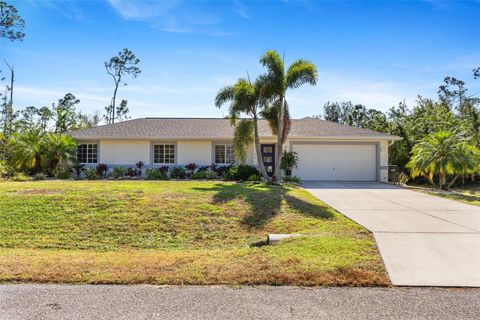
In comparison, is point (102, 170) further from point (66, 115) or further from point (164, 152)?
point (66, 115)

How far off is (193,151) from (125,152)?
4.12 meters

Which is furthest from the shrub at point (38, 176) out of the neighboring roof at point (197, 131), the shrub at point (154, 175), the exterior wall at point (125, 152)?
the shrub at point (154, 175)

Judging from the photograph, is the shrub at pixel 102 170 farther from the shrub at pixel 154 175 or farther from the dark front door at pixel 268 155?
the dark front door at pixel 268 155

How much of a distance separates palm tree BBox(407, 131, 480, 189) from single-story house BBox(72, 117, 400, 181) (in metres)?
3.33

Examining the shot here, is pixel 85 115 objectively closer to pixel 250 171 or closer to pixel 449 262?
pixel 250 171

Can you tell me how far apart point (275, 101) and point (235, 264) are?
1178cm

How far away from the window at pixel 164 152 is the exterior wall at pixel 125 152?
0.47 metres

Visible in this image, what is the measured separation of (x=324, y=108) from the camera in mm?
51625

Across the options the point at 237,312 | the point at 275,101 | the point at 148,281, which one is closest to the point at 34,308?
the point at 148,281

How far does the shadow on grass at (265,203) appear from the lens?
9.52m

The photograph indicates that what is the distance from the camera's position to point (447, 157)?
16094mm

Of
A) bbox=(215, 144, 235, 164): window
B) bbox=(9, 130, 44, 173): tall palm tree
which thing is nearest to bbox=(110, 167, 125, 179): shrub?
bbox=(9, 130, 44, 173): tall palm tree

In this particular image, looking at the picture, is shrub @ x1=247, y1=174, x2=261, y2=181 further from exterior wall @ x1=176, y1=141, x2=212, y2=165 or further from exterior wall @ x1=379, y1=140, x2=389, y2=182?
exterior wall @ x1=379, y1=140, x2=389, y2=182

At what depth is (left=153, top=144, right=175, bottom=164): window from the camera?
2097 centimetres
